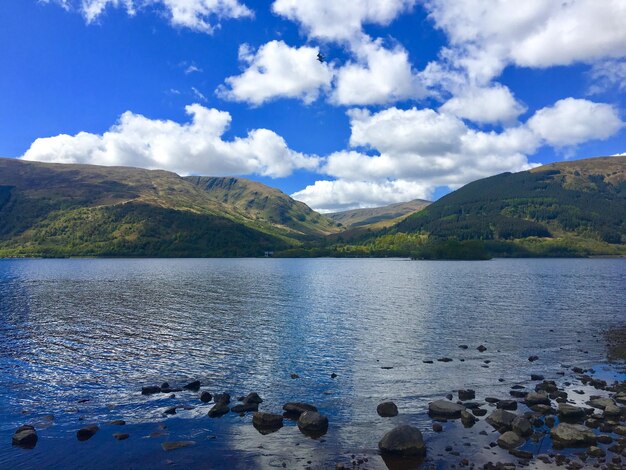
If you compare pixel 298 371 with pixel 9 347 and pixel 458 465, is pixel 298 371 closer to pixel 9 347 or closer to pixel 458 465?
pixel 458 465

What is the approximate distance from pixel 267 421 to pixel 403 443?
33.0 ft

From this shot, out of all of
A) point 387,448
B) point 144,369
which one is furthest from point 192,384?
point 387,448

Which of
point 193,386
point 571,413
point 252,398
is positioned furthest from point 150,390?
point 571,413

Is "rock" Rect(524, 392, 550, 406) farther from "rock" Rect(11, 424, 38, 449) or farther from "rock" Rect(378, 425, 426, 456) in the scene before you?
"rock" Rect(11, 424, 38, 449)

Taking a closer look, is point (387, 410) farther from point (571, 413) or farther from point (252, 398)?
point (571, 413)

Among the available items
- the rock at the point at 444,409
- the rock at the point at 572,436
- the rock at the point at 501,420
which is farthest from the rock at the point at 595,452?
the rock at the point at 444,409

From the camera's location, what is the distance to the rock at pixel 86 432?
29737 millimetres

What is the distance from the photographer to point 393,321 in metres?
76.2

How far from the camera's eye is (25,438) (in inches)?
1136

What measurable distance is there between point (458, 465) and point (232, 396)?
19974 millimetres

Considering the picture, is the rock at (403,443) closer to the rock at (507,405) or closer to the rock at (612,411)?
the rock at (507,405)

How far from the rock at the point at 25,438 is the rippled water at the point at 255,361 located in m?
0.66

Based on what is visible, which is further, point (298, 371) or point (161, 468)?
point (298, 371)

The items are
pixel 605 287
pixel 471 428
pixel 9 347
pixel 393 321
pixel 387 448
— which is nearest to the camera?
pixel 387 448
